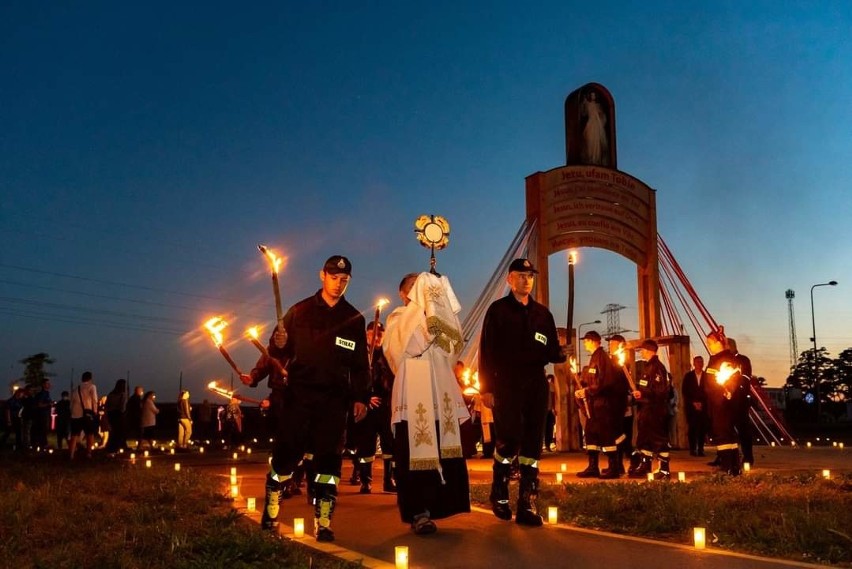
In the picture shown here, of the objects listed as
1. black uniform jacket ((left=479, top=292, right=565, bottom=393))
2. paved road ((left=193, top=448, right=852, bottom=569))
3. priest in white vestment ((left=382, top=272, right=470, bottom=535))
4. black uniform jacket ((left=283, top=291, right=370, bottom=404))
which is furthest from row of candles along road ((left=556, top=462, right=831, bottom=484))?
black uniform jacket ((left=283, top=291, right=370, bottom=404))

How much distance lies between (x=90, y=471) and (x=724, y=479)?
8244 mm

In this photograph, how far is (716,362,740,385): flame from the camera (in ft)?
34.6

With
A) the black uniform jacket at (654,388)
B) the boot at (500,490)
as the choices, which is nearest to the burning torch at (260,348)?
the boot at (500,490)

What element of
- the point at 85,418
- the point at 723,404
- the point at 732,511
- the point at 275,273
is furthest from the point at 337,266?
the point at 85,418

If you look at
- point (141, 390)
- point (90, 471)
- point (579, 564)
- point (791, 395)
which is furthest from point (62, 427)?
point (791, 395)

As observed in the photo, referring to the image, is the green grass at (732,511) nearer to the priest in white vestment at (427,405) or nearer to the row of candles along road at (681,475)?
the row of candles along road at (681,475)

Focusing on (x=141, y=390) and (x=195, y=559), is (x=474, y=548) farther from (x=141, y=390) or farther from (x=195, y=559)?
(x=141, y=390)

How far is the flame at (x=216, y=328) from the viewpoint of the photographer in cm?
610

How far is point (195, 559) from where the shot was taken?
4578 mm

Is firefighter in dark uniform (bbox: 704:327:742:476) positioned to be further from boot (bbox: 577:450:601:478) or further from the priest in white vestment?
the priest in white vestment

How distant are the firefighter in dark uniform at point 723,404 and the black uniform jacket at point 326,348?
584 cm

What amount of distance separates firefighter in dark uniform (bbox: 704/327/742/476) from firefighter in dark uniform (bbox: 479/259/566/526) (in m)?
4.27

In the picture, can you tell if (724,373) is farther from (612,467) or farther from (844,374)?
(844,374)

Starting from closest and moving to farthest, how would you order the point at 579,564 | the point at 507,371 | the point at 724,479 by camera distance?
the point at 579,564 → the point at 507,371 → the point at 724,479
